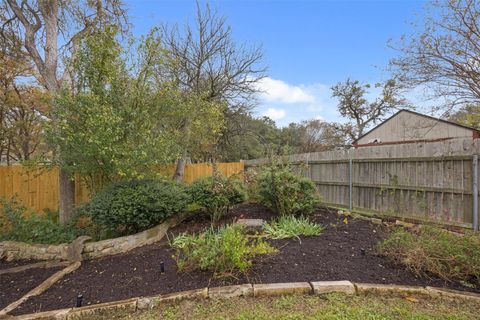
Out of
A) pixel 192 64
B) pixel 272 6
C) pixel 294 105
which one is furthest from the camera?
pixel 294 105

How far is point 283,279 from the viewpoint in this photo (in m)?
2.79

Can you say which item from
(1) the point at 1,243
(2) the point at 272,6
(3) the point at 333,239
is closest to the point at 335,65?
(2) the point at 272,6

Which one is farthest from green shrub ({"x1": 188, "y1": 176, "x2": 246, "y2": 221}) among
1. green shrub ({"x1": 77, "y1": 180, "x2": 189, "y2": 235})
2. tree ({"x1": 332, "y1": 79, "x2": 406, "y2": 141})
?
tree ({"x1": 332, "y1": 79, "x2": 406, "y2": 141})

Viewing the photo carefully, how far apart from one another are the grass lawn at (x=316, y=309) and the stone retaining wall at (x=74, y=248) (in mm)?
1762

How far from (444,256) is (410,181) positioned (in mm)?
2217

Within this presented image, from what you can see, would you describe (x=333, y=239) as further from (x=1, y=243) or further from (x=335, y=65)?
(x=335, y=65)

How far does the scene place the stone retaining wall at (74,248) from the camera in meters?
3.90

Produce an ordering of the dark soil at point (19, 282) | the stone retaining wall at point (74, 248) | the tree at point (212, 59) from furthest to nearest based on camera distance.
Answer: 1. the tree at point (212, 59)
2. the stone retaining wall at point (74, 248)
3. the dark soil at point (19, 282)

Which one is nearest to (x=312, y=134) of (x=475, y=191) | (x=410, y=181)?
(x=410, y=181)

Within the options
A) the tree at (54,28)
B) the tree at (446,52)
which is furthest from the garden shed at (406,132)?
the tree at (54,28)

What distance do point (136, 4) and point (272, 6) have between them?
126 inches

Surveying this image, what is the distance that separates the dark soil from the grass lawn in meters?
1.43

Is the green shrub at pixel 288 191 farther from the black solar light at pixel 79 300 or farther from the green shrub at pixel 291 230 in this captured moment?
the black solar light at pixel 79 300

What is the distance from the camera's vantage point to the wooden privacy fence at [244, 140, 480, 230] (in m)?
4.10
